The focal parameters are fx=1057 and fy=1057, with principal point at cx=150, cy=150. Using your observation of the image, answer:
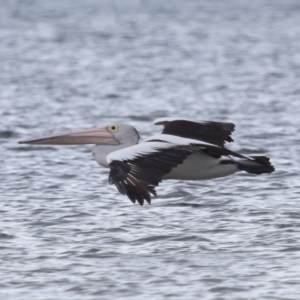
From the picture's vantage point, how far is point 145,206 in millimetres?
9594

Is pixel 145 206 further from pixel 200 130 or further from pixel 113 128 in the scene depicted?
pixel 200 130

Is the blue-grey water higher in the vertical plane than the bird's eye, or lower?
lower

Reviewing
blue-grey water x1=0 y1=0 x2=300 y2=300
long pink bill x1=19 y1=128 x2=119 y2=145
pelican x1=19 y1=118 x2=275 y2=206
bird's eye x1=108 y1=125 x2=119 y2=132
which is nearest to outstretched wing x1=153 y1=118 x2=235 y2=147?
pelican x1=19 y1=118 x2=275 y2=206

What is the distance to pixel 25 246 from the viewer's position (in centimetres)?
832

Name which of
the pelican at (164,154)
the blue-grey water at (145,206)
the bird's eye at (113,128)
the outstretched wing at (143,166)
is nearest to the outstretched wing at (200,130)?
the pelican at (164,154)

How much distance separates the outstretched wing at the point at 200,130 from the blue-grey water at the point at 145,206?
67 centimetres

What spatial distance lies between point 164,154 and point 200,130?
136 cm

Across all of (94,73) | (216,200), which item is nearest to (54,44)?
(94,73)

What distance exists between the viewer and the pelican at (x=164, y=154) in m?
7.63

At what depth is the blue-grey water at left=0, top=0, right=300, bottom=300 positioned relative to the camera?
7.45m

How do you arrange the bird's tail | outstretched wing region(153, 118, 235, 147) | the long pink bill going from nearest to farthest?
the bird's tail < outstretched wing region(153, 118, 235, 147) < the long pink bill

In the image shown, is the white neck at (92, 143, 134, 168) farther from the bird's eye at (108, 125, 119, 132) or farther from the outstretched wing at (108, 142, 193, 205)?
the outstretched wing at (108, 142, 193, 205)

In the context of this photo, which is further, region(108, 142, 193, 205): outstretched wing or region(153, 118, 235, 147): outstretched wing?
region(153, 118, 235, 147): outstretched wing

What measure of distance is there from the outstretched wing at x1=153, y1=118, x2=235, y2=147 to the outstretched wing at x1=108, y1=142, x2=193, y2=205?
3.09 ft
